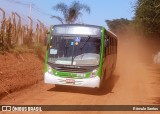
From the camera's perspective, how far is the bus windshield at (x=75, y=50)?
15.6m

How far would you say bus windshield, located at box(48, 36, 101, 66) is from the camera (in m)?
15.6

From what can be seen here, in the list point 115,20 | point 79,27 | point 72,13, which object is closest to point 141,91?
point 79,27

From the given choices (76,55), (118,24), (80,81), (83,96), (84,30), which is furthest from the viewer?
(118,24)

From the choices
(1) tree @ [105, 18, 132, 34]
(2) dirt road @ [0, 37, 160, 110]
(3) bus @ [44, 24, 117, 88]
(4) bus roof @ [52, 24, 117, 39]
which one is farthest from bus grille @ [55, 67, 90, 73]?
(1) tree @ [105, 18, 132, 34]

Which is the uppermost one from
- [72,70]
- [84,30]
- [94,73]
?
[84,30]

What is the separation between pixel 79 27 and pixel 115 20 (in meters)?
84.5

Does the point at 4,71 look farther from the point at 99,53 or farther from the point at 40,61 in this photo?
the point at 40,61

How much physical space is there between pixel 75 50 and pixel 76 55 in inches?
9.6

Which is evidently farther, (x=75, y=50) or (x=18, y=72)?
(x=18, y=72)

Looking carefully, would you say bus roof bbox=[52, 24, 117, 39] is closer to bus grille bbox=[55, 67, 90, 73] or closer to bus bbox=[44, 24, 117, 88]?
bus bbox=[44, 24, 117, 88]

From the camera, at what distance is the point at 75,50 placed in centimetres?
1584

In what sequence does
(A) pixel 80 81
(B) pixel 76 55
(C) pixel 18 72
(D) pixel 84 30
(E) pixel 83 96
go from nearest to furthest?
1. (E) pixel 83 96
2. (A) pixel 80 81
3. (B) pixel 76 55
4. (D) pixel 84 30
5. (C) pixel 18 72

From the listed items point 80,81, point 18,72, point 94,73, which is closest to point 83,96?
point 80,81

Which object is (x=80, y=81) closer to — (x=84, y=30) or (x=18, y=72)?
(x=84, y=30)
